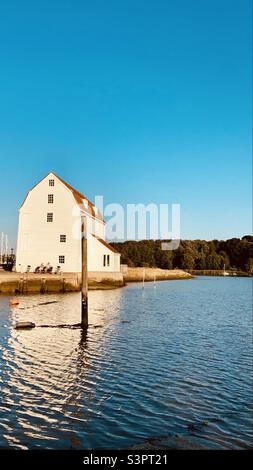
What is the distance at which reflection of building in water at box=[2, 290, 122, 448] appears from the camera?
8859 mm

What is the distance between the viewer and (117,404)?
35.7 ft

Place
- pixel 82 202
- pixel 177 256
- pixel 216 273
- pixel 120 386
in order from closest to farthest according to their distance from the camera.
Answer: pixel 120 386 < pixel 82 202 < pixel 177 256 < pixel 216 273

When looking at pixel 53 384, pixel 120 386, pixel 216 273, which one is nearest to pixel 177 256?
pixel 216 273

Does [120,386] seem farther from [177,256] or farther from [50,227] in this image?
[177,256]

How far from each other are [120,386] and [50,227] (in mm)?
42479

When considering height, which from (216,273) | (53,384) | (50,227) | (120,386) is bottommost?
(216,273)

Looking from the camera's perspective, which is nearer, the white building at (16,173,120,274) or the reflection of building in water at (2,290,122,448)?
the reflection of building in water at (2,290,122,448)

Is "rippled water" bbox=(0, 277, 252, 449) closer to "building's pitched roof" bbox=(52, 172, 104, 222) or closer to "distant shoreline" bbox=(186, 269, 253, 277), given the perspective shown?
"building's pitched roof" bbox=(52, 172, 104, 222)

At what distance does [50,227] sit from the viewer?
53375 millimetres

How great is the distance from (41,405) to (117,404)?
2.00 m

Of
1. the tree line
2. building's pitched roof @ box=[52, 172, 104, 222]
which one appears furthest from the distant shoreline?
building's pitched roof @ box=[52, 172, 104, 222]

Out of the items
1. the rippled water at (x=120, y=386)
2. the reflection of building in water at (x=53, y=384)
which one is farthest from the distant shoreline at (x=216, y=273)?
the reflection of building in water at (x=53, y=384)

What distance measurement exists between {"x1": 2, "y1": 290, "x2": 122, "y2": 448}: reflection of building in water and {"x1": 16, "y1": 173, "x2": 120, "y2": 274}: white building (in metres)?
29.6
